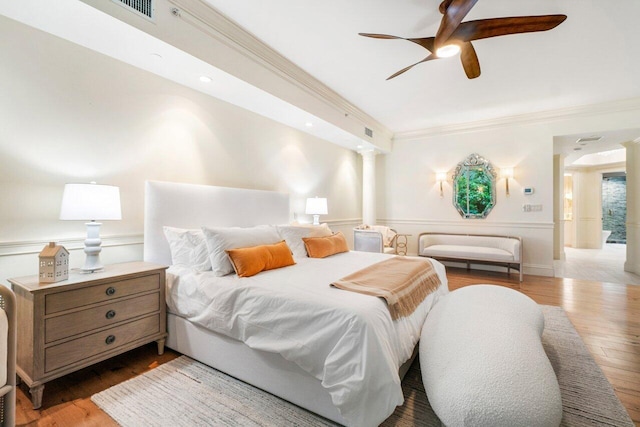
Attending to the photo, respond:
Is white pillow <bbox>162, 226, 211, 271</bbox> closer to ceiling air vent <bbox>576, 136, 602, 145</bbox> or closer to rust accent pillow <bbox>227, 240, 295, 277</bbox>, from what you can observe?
rust accent pillow <bbox>227, 240, 295, 277</bbox>

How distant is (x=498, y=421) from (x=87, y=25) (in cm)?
322

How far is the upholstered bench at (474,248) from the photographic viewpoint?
4531 millimetres

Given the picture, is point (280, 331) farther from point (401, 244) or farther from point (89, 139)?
point (401, 244)

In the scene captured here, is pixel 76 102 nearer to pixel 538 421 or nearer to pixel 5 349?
pixel 5 349

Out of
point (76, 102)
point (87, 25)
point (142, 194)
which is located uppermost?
point (87, 25)

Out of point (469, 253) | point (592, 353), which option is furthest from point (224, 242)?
point (469, 253)

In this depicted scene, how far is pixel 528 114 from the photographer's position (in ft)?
15.8

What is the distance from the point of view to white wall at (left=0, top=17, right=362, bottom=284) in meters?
1.91

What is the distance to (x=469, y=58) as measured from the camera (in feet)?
8.33

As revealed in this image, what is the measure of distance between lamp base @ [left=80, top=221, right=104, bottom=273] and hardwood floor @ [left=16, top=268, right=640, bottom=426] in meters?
0.75

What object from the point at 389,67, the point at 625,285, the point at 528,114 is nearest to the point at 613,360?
the point at 625,285

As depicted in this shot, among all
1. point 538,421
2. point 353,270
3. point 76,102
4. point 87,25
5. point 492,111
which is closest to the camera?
point 538,421

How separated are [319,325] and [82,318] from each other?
59.8 inches

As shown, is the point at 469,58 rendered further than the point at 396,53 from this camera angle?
No
